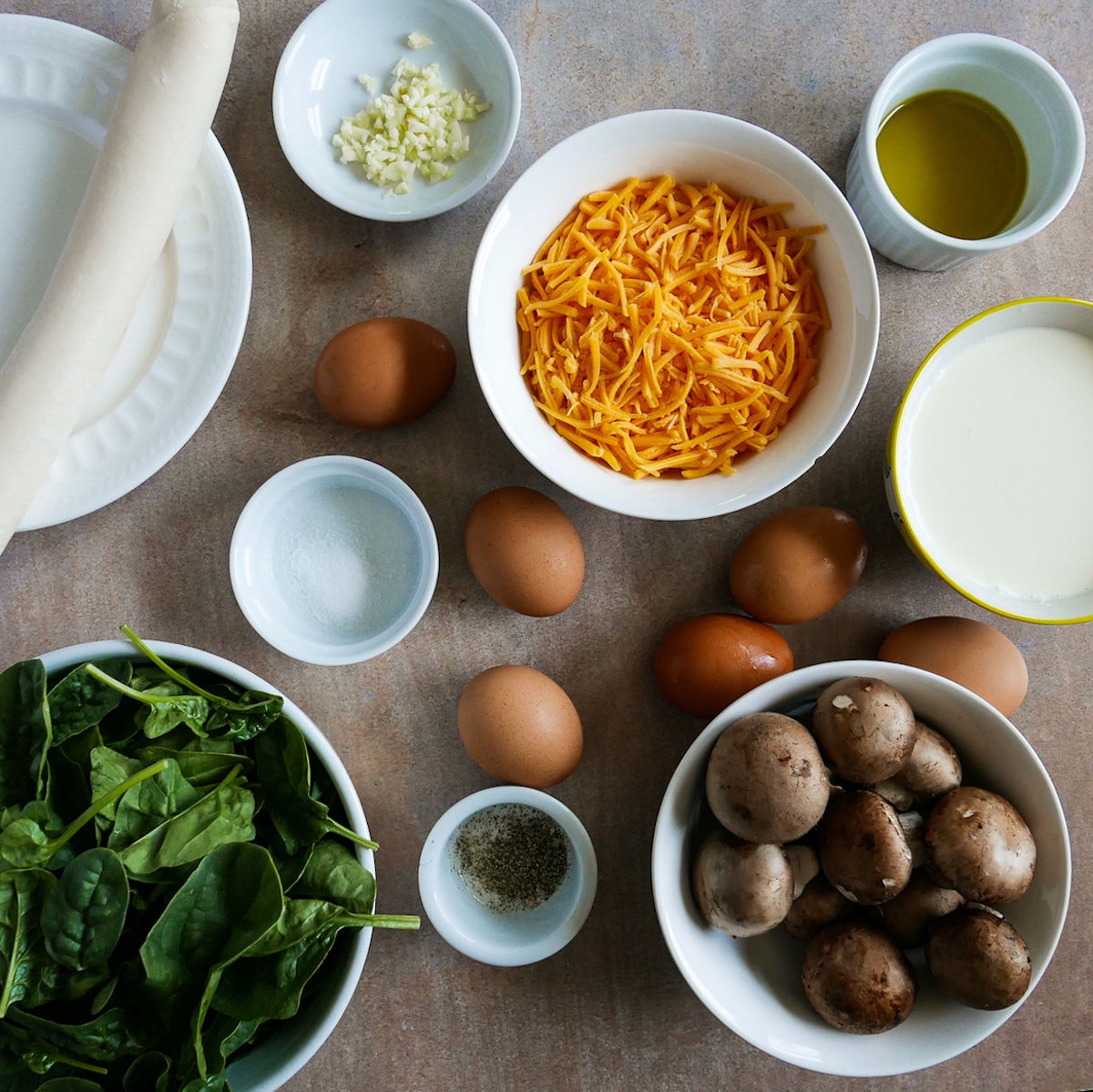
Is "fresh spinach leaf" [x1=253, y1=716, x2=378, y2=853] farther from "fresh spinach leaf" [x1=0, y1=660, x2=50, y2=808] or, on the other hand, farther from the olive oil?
the olive oil

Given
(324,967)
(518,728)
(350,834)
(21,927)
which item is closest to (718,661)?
(518,728)

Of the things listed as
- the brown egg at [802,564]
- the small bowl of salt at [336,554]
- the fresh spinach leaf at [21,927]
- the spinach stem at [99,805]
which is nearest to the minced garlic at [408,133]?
the small bowl of salt at [336,554]

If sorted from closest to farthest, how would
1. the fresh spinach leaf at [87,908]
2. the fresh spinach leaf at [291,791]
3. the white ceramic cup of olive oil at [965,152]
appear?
the fresh spinach leaf at [87,908]
the fresh spinach leaf at [291,791]
the white ceramic cup of olive oil at [965,152]

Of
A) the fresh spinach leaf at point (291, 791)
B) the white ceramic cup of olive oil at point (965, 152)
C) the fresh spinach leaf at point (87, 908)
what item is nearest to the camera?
the fresh spinach leaf at point (87, 908)

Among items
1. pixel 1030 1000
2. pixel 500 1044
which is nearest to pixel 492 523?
pixel 500 1044

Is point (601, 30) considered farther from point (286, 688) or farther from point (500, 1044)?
point (500, 1044)

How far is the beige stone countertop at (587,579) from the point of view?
1.18m

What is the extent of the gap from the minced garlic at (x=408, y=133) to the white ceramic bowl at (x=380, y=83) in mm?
15

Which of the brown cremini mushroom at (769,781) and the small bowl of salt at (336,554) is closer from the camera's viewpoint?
the brown cremini mushroom at (769,781)

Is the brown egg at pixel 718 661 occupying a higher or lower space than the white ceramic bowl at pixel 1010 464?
lower

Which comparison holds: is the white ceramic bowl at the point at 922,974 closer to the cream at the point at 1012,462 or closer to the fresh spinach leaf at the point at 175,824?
the cream at the point at 1012,462

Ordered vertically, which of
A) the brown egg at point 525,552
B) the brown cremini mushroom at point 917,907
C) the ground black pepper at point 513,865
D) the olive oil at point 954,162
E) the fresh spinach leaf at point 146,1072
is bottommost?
the ground black pepper at point 513,865

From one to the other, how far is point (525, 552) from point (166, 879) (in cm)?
53

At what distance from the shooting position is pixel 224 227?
3.68 ft
